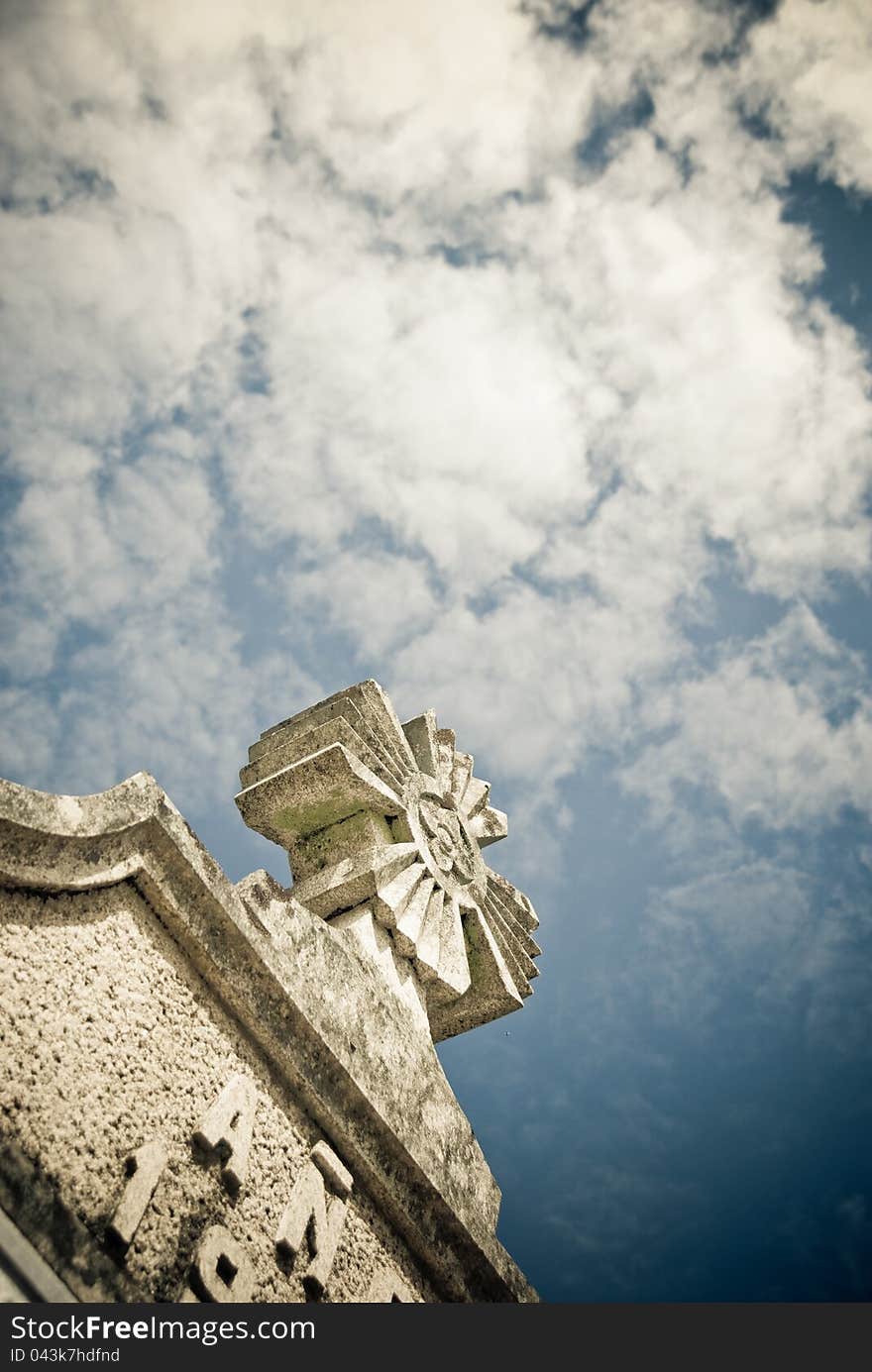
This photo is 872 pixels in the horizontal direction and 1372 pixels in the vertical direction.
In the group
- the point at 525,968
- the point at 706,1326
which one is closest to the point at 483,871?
the point at 525,968

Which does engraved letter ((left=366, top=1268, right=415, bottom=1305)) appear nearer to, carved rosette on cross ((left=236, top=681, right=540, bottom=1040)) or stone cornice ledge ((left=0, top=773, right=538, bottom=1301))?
stone cornice ledge ((left=0, top=773, right=538, bottom=1301))

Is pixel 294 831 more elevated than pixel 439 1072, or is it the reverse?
pixel 294 831

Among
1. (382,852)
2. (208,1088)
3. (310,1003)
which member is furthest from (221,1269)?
(382,852)

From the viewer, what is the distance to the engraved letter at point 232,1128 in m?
2.49

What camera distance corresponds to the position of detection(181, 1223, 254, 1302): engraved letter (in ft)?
7.38

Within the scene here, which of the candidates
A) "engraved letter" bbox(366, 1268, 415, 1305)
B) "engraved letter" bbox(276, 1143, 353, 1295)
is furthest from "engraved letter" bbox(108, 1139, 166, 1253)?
"engraved letter" bbox(366, 1268, 415, 1305)

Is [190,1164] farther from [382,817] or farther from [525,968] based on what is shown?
[525,968]

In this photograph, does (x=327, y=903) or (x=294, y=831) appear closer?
(x=327, y=903)

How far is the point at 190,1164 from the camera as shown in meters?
2.42

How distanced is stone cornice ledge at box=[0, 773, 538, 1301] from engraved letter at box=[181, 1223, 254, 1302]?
60 centimetres

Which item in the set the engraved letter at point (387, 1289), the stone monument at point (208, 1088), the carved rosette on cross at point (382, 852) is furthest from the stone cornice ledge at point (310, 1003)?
the carved rosette on cross at point (382, 852)

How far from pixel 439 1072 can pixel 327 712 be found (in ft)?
6.89

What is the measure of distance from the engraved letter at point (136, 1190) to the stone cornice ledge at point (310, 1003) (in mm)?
584

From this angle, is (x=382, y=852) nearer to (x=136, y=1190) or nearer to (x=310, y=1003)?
(x=310, y=1003)
